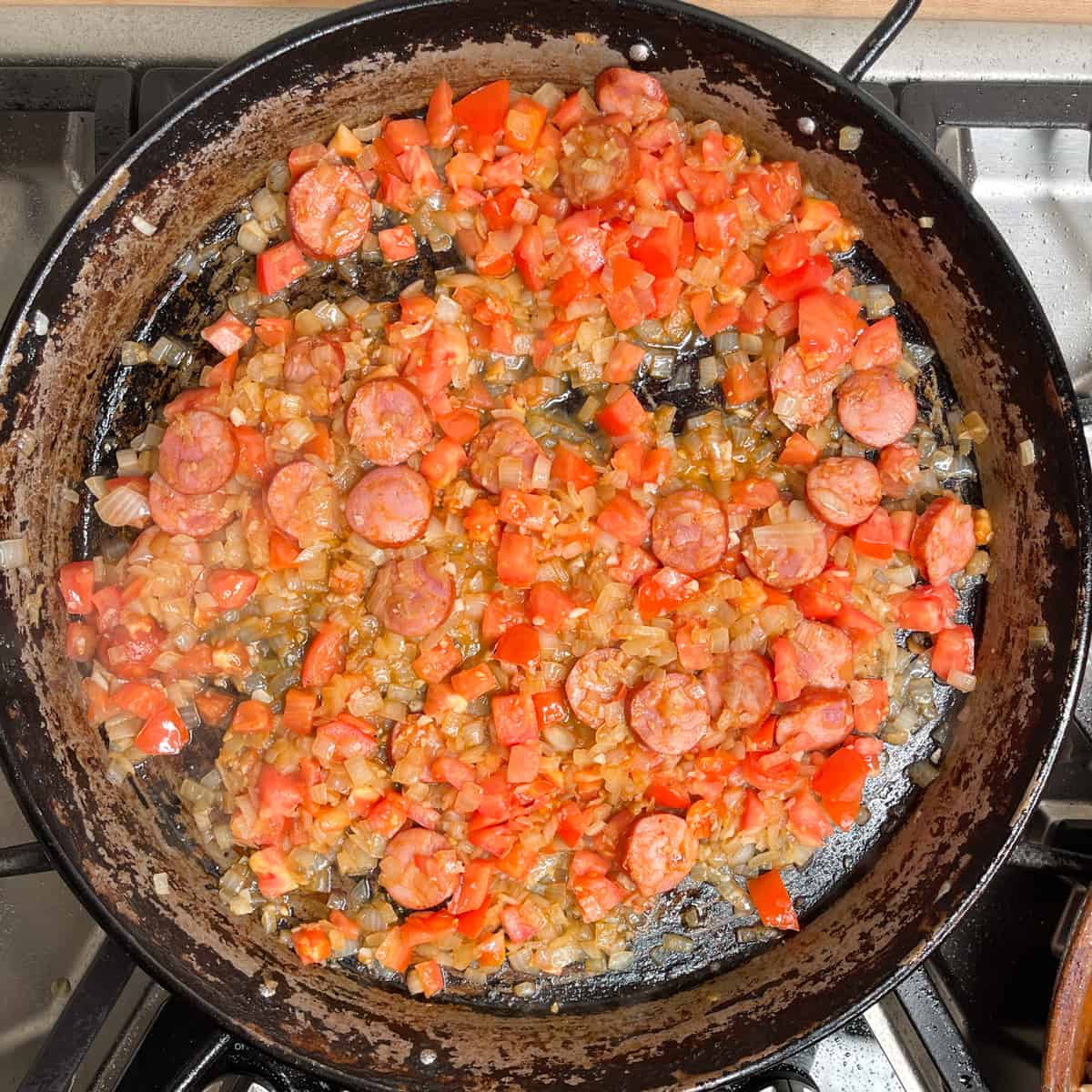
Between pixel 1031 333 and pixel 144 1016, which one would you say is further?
pixel 144 1016

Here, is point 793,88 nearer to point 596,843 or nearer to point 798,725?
point 798,725

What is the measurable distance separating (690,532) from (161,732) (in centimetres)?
143

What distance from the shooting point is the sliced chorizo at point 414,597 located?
238cm

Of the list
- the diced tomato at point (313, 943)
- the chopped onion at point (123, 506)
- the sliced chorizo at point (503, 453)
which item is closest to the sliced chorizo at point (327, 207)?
the sliced chorizo at point (503, 453)

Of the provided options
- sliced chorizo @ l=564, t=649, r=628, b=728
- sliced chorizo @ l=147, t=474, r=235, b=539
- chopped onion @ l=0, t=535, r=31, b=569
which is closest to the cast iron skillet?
chopped onion @ l=0, t=535, r=31, b=569

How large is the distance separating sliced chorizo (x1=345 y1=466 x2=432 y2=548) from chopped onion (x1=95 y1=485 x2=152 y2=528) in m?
0.55

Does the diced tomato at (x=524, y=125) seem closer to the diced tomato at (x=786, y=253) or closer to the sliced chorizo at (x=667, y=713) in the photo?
the diced tomato at (x=786, y=253)

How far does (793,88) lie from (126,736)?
234 centimetres

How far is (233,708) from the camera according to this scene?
2514 millimetres

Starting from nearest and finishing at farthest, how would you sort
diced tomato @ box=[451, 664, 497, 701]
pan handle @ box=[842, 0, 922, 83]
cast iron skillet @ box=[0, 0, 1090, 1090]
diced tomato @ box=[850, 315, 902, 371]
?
pan handle @ box=[842, 0, 922, 83], cast iron skillet @ box=[0, 0, 1090, 1090], diced tomato @ box=[451, 664, 497, 701], diced tomato @ box=[850, 315, 902, 371]

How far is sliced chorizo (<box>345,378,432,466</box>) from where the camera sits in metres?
2.37

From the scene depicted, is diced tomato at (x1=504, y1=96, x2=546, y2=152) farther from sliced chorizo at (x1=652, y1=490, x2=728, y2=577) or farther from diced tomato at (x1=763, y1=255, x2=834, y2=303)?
sliced chorizo at (x1=652, y1=490, x2=728, y2=577)

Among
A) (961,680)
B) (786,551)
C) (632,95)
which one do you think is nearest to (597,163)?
(632,95)

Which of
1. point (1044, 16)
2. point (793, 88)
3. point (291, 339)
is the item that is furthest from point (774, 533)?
point (1044, 16)
